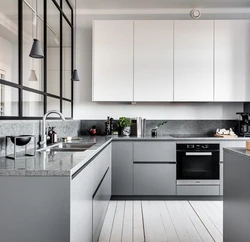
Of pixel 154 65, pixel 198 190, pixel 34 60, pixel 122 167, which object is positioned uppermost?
pixel 154 65

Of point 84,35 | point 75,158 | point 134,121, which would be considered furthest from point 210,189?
point 84,35

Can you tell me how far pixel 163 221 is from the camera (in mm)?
2756

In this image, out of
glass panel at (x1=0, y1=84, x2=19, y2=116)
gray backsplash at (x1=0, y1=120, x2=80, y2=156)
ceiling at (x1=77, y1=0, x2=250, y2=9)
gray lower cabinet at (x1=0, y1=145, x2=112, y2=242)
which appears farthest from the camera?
ceiling at (x1=77, y1=0, x2=250, y2=9)

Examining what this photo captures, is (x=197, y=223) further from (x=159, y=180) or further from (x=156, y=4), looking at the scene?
(x=156, y=4)

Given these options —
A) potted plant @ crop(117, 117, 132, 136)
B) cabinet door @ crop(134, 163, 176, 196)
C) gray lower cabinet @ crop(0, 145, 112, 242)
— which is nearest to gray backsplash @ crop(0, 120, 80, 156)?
gray lower cabinet @ crop(0, 145, 112, 242)

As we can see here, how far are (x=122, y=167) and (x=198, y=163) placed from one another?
41.0 inches

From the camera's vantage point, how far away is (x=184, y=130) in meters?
4.09

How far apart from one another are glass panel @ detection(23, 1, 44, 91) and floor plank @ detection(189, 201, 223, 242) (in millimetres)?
2264

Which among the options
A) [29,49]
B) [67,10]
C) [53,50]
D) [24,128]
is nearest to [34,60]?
[29,49]

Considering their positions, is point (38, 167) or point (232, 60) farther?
point (232, 60)

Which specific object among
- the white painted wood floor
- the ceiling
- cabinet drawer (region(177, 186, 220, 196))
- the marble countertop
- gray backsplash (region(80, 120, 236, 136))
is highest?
the ceiling

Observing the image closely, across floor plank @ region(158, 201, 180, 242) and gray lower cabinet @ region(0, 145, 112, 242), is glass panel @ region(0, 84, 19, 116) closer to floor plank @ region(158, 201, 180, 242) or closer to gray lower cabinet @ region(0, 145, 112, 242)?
gray lower cabinet @ region(0, 145, 112, 242)

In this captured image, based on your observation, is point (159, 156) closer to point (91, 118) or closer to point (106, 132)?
point (106, 132)

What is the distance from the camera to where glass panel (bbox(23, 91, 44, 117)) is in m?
2.33
